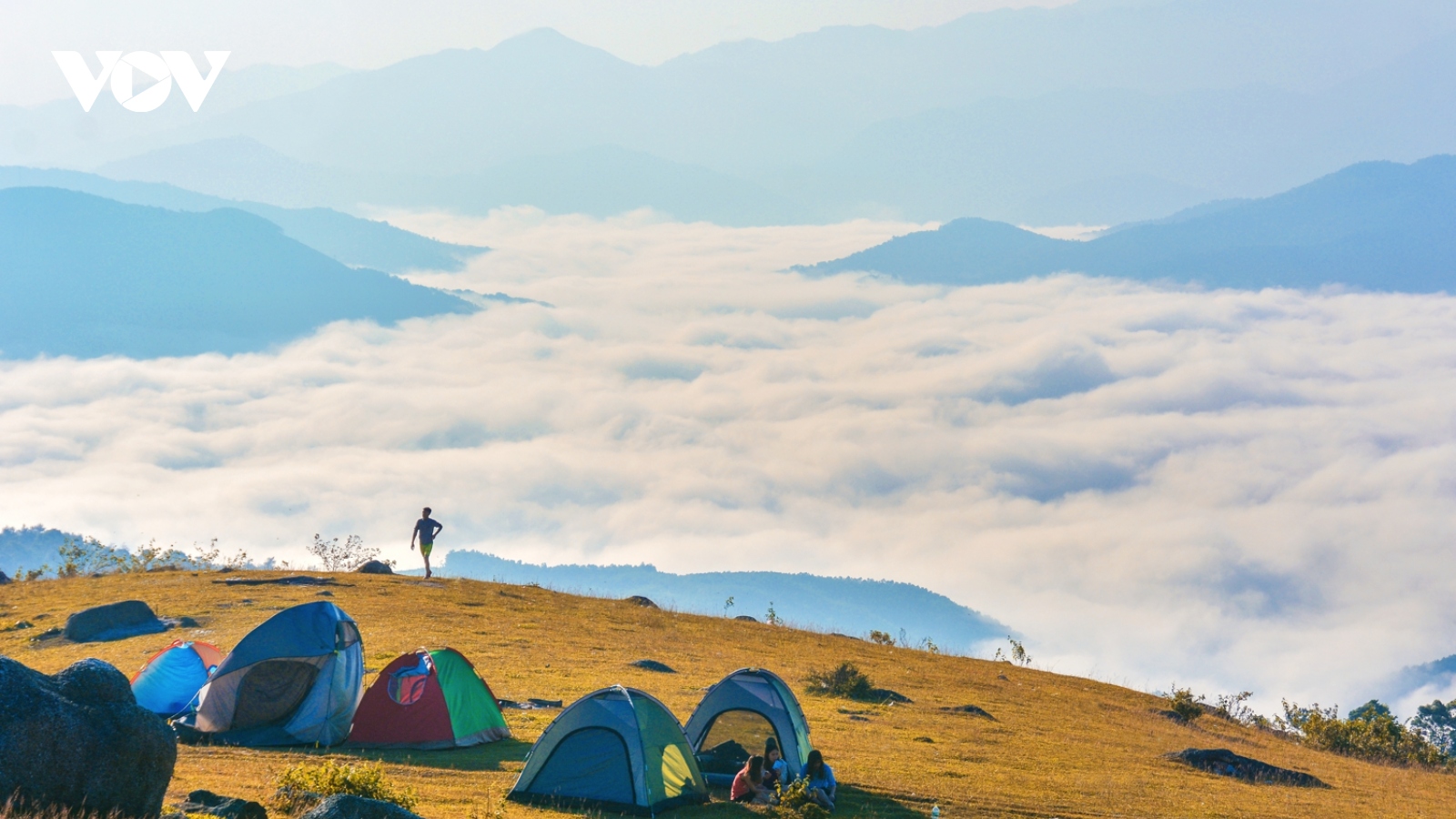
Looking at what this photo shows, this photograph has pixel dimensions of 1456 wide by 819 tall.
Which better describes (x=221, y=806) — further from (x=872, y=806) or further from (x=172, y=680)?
(x=172, y=680)

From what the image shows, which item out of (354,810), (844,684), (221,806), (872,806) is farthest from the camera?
(844,684)

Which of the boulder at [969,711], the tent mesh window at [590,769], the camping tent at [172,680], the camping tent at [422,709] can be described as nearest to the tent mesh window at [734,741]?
the tent mesh window at [590,769]

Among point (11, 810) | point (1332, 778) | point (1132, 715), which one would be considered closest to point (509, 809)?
point (11, 810)

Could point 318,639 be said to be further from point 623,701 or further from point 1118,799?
A: point 1118,799

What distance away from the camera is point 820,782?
2083cm

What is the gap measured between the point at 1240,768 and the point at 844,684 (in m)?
11.5

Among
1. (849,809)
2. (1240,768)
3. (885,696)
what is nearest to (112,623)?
(885,696)

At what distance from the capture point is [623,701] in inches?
805

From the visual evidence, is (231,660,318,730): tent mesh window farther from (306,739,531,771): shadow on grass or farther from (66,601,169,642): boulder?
(66,601,169,642): boulder

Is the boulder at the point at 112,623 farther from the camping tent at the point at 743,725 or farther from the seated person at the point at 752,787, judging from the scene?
the seated person at the point at 752,787

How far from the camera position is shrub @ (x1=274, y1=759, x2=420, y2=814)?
53.5 ft

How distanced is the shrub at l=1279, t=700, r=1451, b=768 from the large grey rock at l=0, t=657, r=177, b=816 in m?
37.0

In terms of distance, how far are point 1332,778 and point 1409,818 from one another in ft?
17.0

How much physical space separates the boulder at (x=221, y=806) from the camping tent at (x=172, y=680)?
10478mm
